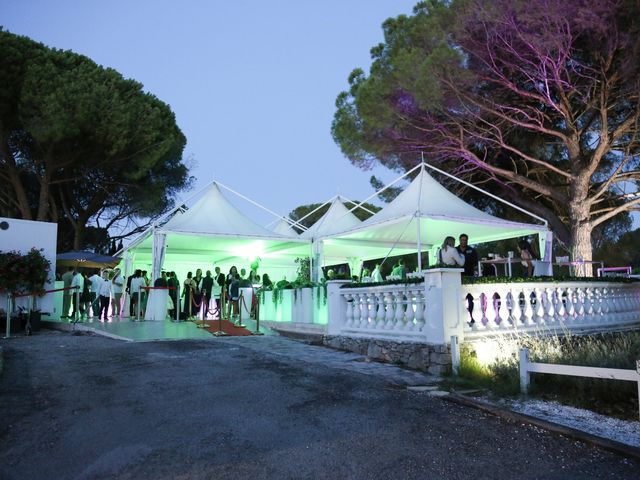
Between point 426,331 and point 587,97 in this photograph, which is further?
point 587,97

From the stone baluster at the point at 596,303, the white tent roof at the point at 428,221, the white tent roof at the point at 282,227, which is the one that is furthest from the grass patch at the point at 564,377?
the white tent roof at the point at 282,227

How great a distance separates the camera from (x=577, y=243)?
41.9ft

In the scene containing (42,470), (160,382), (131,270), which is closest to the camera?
(42,470)

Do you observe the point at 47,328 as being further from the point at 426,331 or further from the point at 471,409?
the point at 471,409

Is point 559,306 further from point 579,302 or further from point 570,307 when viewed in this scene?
point 579,302

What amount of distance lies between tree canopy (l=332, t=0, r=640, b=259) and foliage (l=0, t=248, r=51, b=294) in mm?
9494

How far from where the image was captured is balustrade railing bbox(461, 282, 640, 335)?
612cm

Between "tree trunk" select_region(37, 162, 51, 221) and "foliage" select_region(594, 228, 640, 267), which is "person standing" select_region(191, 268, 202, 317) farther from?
"foliage" select_region(594, 228, 640, 267)

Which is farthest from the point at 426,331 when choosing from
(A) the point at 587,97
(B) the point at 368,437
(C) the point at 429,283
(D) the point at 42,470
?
(A) the point at 587,97

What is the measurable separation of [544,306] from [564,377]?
2308 millimetres

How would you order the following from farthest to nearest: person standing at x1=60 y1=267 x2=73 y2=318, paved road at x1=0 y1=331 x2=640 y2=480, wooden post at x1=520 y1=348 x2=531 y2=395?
1. person standing at x1=60 y1=267 x2=73 y2=318
2. wooden post at x1=520 y1=348 x2=531 y2=395
3. paved road at x1=0 y1=331 x2=640 y2=480

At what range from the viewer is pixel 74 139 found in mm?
17484

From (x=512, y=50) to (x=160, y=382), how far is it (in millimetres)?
11218

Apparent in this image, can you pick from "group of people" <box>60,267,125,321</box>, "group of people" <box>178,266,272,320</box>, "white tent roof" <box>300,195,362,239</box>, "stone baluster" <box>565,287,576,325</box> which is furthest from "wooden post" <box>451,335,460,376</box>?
"group of people" <box>60,267,125,321</box>
